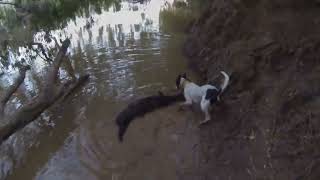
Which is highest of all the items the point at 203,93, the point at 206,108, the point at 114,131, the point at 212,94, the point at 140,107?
the point at 212,94

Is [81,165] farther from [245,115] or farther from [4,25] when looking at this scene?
[4,25]

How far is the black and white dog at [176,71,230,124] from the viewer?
6.98 m

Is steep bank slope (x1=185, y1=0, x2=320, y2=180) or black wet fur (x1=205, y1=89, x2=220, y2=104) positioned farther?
black wet fur (x1=205, y1=89, x2=220, y2=104)

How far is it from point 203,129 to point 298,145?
6.73 feet

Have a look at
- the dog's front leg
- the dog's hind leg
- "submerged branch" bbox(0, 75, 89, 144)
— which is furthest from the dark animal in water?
"submerged branch" bbox(0, 75, 89, 144)

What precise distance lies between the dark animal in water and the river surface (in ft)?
0.37

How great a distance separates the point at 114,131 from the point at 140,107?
675 mm

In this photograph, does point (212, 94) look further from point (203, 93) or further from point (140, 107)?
point (140, 107)

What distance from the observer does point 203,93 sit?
740 centimetres

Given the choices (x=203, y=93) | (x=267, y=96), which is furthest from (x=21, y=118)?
(x=267, y=96)

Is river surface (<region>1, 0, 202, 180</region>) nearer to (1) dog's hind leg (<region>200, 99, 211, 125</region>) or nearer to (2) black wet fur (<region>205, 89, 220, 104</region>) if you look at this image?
(1) dog's hind leg (<region>200, 99, 211, 125</region>)

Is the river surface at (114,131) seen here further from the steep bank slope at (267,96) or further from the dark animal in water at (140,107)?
the steep bank slope at (267,96)

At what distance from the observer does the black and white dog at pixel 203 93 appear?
275 inches

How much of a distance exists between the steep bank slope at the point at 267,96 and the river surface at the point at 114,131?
0.59 metres
